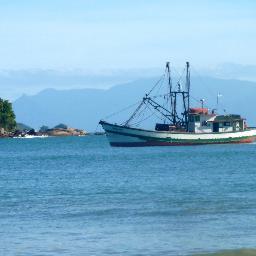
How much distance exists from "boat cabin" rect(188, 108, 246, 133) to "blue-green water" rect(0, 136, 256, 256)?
58503 mm

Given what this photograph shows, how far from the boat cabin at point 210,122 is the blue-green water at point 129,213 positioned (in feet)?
192

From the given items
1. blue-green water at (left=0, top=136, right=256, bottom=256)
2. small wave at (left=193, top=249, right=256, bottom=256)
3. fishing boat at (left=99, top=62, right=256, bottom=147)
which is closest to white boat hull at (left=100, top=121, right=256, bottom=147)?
fishing boat at (left=99, top=62, right=256, bottom=147)

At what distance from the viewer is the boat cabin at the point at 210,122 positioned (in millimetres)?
138000

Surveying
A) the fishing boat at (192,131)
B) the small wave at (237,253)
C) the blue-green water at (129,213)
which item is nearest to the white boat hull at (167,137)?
the fishing boat at (192,131)

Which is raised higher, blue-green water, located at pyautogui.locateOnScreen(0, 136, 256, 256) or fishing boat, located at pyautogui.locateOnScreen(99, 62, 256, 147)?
fishing boat, located at pyautogui.locateOnScreen(99, 62, 256, 147)

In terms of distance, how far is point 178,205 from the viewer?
48.4 metres

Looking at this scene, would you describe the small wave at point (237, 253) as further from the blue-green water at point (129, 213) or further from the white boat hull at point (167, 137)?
the white boat hull at point (167, 137)

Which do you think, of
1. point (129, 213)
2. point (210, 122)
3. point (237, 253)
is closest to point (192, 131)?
point (210, 122)

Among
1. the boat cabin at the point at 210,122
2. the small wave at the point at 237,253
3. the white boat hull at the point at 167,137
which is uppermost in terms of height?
the boat cabin at the point at 210,122

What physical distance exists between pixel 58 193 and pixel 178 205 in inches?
505

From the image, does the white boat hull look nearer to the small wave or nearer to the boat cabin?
the boat cabin

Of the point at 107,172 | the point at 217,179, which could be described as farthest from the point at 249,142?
the point at 217,179

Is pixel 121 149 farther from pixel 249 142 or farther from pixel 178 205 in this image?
pixel 178 205

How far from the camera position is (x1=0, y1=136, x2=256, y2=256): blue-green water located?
1366 inches
